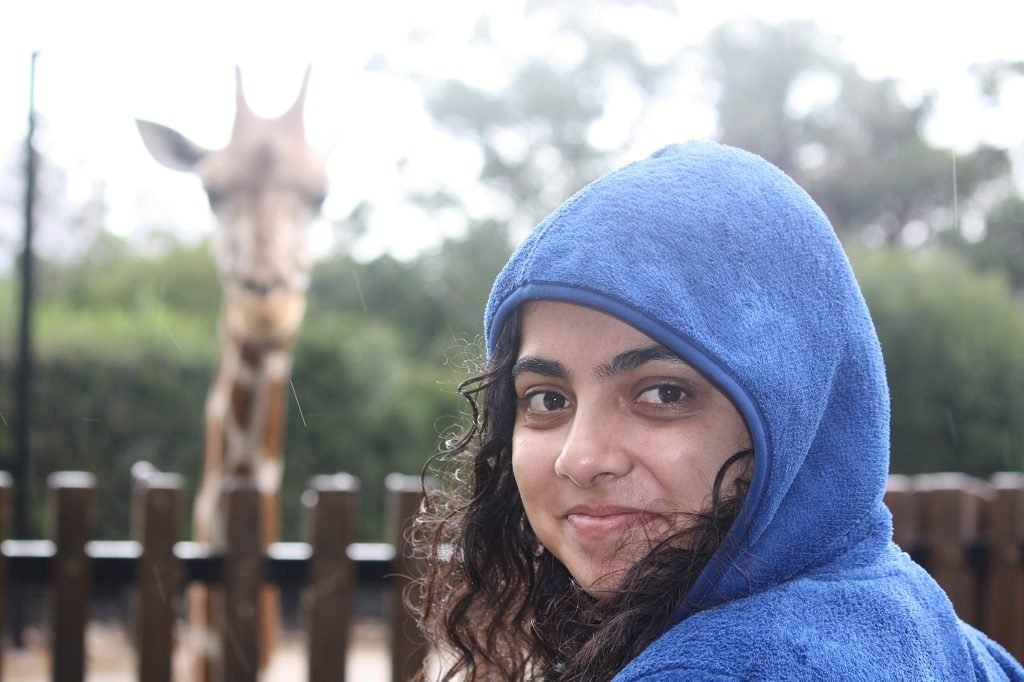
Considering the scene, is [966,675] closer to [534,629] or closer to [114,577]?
[534,629]

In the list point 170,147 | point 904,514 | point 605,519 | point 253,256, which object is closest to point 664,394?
point 605,519

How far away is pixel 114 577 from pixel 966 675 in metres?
2.52

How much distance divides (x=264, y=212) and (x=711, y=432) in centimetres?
337

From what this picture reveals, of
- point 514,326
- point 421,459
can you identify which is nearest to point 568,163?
point 421,459

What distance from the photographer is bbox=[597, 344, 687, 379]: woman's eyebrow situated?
3.44ft

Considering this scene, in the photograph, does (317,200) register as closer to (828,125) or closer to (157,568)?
(157,568)

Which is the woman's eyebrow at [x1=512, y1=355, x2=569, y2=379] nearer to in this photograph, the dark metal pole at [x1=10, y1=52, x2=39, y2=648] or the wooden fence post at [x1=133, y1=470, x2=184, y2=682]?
the wooden fence post at [x1=133, y1=470, x2=184, y2=682]

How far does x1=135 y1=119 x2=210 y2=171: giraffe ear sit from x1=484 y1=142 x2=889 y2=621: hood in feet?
11.7

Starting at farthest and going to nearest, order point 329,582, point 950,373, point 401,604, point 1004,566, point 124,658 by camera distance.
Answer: point 950,373 < point 124,658 < point 1004,566 < point 401,604 < point 329,582

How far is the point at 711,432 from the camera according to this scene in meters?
1.05

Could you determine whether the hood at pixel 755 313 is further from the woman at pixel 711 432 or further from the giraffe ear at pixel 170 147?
the giraffe ear at pixel 170 147

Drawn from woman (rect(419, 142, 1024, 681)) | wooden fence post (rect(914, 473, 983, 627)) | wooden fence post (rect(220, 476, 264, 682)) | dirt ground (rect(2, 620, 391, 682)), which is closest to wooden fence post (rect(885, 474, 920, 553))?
wooden fence post (rect(914, 473, 983, 627))

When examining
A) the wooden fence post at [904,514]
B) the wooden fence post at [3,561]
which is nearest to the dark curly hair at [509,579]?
the wooden fence post at [3,561]

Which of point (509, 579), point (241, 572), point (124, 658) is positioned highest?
point (509, 579)
